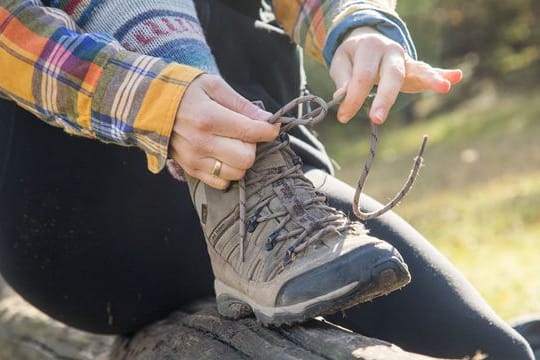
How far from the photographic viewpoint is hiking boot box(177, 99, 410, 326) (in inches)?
45.7

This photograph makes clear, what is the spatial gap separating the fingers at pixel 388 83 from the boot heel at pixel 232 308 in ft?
A: 1.05

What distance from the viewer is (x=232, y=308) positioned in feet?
4.46

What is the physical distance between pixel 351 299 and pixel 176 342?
402 millimetres

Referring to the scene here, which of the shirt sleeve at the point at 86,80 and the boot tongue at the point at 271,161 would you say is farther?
the boot tongue at the point at 271,161

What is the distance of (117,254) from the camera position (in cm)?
156

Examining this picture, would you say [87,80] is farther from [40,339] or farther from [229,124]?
[40,339]

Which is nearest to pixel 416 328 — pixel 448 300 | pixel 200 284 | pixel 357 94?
pixel 448 300

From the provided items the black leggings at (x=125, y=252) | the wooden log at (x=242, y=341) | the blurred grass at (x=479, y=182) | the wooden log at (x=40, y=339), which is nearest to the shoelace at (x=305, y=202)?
the wooden log at (x=242, y=341)

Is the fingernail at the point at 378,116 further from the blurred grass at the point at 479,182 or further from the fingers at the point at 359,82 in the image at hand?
the blurred grass at the point at 479,182

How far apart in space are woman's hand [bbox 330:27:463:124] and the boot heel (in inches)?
11.7

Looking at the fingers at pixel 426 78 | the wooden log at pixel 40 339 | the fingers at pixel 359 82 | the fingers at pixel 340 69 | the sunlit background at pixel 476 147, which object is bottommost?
the sunlit background at pixel 476 147

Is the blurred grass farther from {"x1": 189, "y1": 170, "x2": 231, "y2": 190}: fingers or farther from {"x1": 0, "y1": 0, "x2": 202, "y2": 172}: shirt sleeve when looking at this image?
{"x1": 0, "y1": 0, "x2": 202, "y2": 172}: shirt sleeve

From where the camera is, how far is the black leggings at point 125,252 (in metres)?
1.51

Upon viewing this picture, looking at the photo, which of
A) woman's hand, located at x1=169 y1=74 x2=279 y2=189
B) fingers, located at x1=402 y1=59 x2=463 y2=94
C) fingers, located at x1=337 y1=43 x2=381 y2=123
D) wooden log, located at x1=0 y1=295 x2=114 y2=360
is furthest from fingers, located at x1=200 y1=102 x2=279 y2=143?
wooden log, located at x1=0 y1=295 x2=114 y2=360
